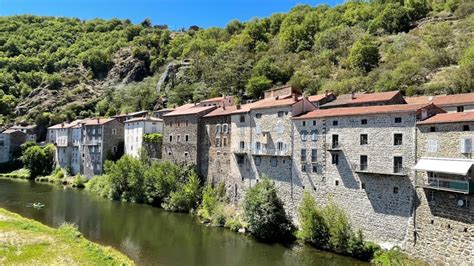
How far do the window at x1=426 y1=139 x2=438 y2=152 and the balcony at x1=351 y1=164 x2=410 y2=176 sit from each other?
2126mm

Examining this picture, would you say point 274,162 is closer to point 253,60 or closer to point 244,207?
point 244,207

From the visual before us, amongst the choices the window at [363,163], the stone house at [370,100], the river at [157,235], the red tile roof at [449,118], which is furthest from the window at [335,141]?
the river at [157,235]

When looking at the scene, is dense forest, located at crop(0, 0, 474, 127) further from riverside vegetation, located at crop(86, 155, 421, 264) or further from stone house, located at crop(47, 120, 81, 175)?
riverside vegetation, located at crop(86, 155, 421, 264)

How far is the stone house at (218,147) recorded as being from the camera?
4644 cm

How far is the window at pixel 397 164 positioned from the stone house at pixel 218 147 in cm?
2012

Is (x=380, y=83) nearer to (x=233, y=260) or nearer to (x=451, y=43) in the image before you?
(x=451, y=43)

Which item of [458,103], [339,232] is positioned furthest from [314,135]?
[458,103]

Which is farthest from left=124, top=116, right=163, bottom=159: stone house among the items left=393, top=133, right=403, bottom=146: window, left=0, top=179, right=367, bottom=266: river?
left=393, top=133, right=403, bottom=146: window

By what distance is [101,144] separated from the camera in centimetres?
7188

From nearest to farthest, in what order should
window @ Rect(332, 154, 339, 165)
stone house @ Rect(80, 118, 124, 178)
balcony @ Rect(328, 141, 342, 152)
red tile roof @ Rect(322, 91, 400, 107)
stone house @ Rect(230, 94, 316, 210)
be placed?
1. balcony @ Rect(328, 141, 342, 152)
2. window @ Rect(332, 154, 339, 165)
3. red tile roof @ Rect(322, 91, 400, 107)
4. stone house @ Rect(230, 94, 316, 210)
5. stone house @ Rect(80, 118, 124, 178)

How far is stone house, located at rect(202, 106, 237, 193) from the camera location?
152 feet

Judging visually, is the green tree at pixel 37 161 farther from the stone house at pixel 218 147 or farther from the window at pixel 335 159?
the window at pixel 335 159

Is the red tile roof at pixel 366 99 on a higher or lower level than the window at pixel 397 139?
higher

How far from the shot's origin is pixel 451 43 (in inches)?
3056
